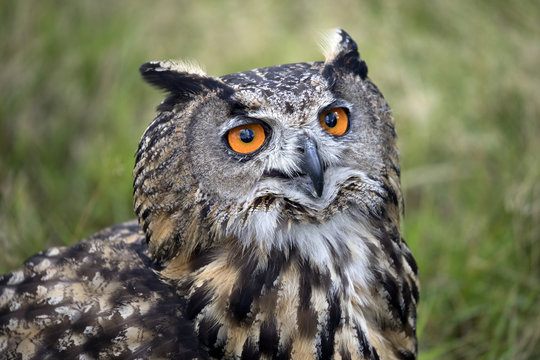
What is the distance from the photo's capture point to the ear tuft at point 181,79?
1602 mm

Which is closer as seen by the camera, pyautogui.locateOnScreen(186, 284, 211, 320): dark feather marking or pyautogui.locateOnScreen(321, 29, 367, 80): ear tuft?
pyautogui.locateOnScreen(186, 284, 211, 320): dark feather marking

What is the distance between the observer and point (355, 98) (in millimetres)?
1705

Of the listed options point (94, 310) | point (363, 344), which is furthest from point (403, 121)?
point (94, 310)

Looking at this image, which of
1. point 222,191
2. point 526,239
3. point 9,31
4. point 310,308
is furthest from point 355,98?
point 9,31

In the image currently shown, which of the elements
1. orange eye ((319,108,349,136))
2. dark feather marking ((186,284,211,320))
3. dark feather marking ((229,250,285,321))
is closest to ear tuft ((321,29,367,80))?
orange eye ((319,108,349,136))

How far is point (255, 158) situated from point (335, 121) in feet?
0.86

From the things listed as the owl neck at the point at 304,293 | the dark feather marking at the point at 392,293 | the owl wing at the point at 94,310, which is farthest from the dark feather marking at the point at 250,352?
the dark feather marking at the point at 392,293

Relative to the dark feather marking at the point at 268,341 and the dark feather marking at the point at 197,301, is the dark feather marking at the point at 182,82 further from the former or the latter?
the dark feather marking at the point at 268,341

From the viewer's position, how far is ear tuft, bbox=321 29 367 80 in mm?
1744

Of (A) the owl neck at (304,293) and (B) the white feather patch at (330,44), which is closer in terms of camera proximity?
(A) the owl neck at (304,293)

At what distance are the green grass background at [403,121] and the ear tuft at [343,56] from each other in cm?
67

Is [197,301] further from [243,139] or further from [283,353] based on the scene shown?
[243,139]

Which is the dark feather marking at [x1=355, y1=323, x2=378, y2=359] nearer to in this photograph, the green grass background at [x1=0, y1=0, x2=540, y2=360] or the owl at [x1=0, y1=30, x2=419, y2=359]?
the owl at [x1=0, y1=30, x2=419, y2=359]

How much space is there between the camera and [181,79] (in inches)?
64.1
